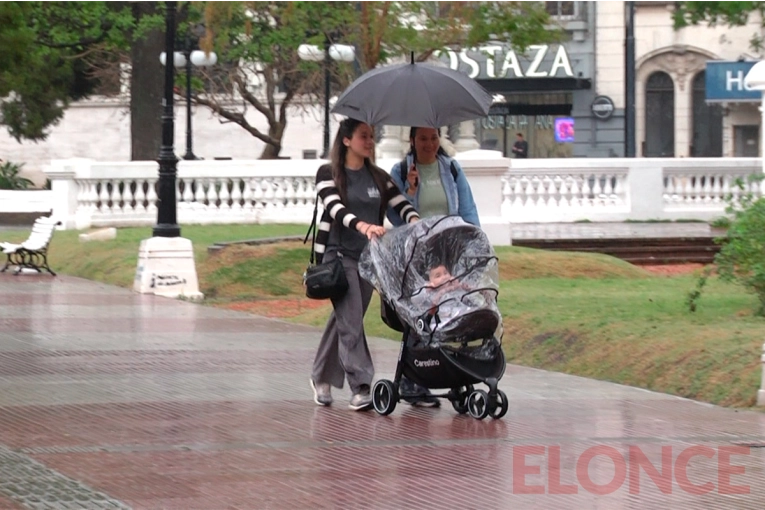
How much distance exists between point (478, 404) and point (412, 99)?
1.96 meters

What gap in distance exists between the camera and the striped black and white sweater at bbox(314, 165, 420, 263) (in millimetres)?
9078

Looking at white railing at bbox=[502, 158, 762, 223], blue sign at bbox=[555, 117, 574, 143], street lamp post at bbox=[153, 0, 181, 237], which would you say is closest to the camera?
street lamp post at bbox=[153, 0, 181, 237]

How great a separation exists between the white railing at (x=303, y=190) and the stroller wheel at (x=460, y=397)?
1306 cm

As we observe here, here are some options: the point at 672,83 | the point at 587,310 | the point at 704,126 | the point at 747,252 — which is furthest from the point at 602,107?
the point at 747,252

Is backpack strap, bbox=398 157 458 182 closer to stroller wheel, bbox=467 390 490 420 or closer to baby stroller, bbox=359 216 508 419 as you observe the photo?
baby stroller, bbox=359 216 508 419

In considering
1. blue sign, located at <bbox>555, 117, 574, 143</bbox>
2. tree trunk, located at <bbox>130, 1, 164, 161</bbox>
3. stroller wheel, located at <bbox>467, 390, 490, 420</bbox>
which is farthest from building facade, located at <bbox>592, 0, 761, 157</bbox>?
stroller wheel, located at <bbox>467, 390, 490, 420</bbox>

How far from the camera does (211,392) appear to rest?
10109 mm

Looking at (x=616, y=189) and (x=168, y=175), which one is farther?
(x=616, y=189)

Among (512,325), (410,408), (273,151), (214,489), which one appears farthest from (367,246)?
(273,151)

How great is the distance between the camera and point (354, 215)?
910 cm

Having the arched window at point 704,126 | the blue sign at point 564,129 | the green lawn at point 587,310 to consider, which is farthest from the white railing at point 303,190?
the blue sign at point 564,129

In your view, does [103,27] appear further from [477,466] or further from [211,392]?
[477,466]

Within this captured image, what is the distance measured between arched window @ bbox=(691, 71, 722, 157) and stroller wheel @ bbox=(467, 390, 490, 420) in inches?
1555

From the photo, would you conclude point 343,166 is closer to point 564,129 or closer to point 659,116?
point 564,129
